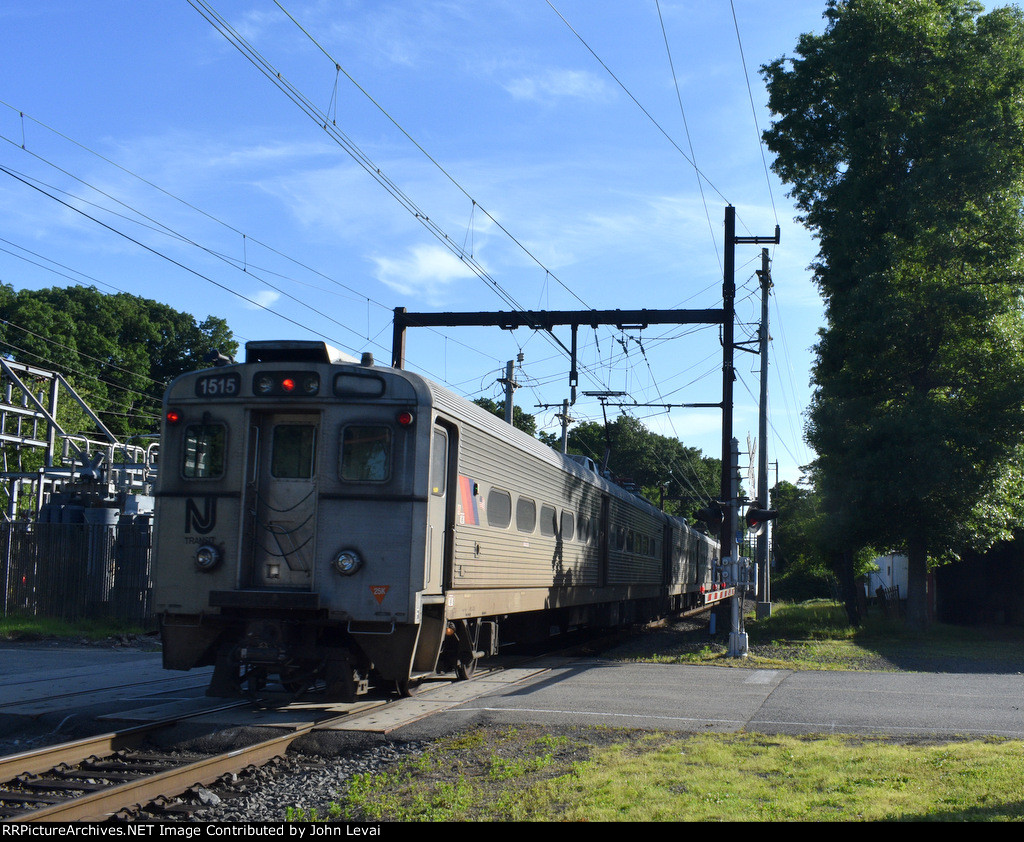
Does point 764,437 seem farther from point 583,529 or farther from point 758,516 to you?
point 583,529

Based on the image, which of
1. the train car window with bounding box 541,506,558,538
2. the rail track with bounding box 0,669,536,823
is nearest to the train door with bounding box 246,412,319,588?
the rail track with bounding box 0,669,536,823

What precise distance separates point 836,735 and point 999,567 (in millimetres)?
21246

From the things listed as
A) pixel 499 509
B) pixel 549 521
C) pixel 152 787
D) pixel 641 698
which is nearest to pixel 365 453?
pixel 499 509

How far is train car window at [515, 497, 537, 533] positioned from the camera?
12492 millimetres

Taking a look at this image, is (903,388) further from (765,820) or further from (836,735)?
(765,820)

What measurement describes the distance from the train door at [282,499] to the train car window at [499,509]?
8.47 ft

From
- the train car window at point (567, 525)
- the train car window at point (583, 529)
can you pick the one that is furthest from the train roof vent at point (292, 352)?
the train car window at point (583, 529)

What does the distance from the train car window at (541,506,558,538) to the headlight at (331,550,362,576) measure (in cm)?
Answer: 509

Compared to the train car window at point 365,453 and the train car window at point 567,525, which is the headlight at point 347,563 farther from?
the train car window at point 567,525

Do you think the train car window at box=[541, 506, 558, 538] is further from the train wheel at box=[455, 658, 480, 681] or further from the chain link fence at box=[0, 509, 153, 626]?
the chain link fence at box=[0, 509, 153, 626]

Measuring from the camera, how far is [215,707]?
9453mm

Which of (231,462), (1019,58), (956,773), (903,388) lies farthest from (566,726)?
(1019,58)

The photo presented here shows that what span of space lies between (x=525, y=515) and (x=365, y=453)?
4048mm

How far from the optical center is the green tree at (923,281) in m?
18.9
